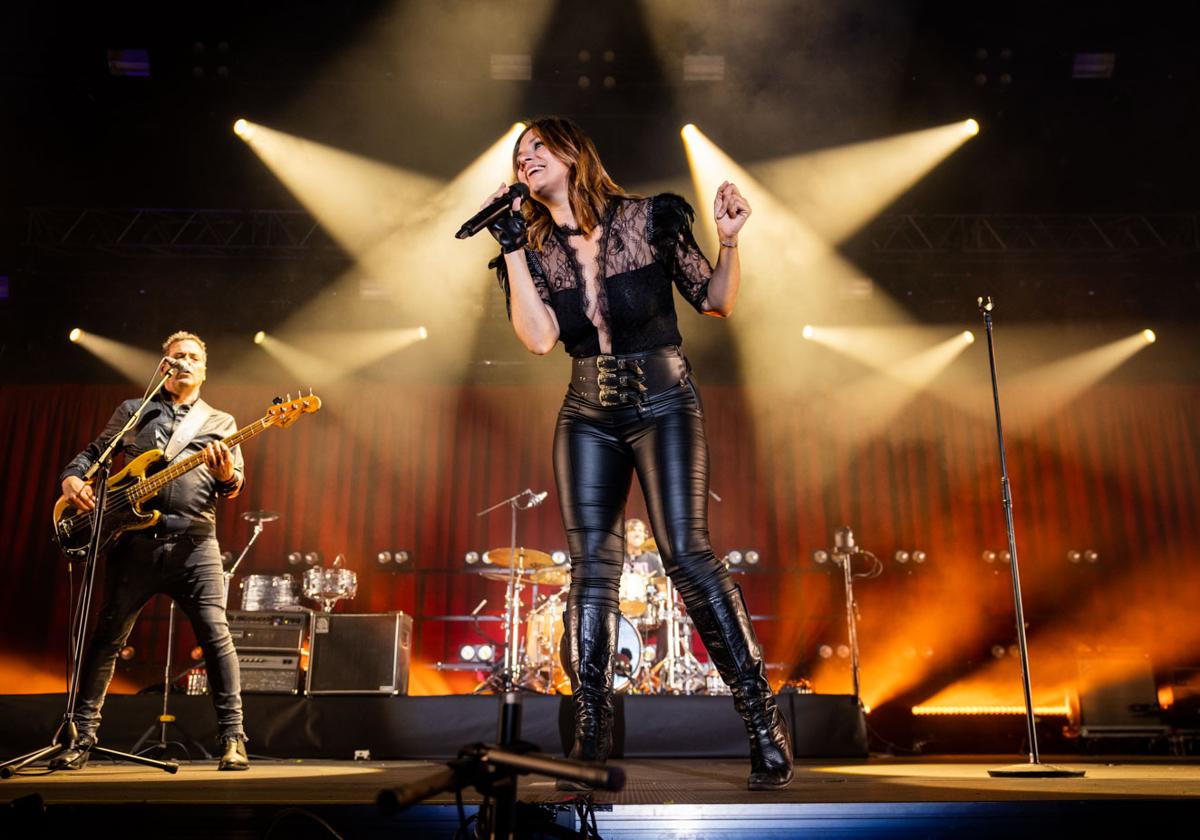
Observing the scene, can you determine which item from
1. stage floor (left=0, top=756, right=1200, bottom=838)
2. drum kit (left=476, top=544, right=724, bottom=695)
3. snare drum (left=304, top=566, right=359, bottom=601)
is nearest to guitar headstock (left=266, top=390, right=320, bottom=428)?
stage floor (left=0, top=756, right=1200, bottom=838)

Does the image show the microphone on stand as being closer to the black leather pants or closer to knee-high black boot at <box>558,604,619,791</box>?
the black leather pants

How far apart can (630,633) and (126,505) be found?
390 cm

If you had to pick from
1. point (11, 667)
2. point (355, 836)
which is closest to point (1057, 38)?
point (355, 836)

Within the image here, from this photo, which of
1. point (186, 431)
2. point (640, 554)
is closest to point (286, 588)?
point (640, 554)

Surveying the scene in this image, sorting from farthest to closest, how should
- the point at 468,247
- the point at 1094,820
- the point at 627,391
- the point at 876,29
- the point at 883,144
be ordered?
the point at 468,247 → the point at 883,144 → the point at 876,29 → the point at 627,391 → the point at 1094,820

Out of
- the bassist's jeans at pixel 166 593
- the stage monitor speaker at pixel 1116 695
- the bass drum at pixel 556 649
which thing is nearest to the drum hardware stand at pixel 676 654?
the bass drum at pixel 556 649

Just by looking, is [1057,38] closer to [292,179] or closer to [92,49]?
[292,179]

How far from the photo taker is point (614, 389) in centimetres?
231

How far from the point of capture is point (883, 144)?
768cm

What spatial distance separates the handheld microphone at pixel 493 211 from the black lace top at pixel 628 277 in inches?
10.3

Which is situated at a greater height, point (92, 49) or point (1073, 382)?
point (92, 49)

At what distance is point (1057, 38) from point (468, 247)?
17.6 feet

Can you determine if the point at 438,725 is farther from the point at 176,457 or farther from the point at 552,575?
the point at 552,575

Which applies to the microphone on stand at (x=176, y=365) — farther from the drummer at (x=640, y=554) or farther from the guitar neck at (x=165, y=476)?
the drummer at (x=640, y=554)
